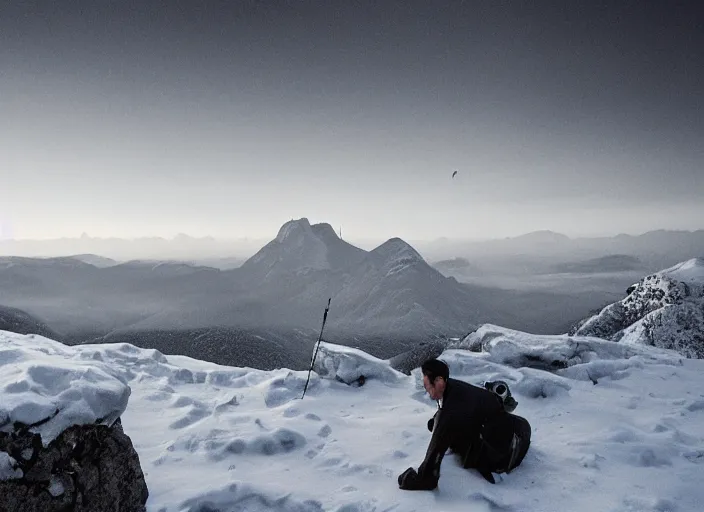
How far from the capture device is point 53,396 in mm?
4535

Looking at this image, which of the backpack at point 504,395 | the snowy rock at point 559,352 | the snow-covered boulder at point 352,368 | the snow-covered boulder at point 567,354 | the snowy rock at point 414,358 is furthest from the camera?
the snowy rock at point 414,358

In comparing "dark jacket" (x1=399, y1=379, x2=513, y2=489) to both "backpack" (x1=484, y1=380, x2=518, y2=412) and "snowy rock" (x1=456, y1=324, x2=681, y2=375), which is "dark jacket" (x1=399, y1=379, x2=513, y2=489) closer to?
"backpack" (x1=484, y1=380, x2=518, y2=412)

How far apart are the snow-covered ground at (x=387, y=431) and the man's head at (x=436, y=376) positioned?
1.12m

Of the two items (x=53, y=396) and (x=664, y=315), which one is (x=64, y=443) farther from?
(x=664, y=315)

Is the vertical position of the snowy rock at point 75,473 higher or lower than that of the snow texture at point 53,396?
lower

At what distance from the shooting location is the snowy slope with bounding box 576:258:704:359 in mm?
16109

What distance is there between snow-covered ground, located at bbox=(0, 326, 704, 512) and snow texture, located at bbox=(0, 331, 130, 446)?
0.10 meters

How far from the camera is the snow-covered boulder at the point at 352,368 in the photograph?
1045 centimetres

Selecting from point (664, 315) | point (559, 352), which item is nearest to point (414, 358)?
point (559, 352)

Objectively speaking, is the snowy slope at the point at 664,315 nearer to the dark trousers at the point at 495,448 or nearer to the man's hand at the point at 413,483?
the dark trousers at the point at 495,448

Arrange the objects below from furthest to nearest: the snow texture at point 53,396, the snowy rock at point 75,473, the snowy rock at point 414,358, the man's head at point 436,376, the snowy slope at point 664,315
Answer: the snowy slope at point 664,315 < the snowy rock at point 414,358 < the man's head at point 436,376 < the snow texture at point 53,396 < the snowy rock at point 75,473

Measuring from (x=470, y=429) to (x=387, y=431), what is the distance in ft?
7.76

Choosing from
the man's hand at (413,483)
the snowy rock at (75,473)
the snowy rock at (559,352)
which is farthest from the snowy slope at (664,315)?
the snowy rock at (75,473)

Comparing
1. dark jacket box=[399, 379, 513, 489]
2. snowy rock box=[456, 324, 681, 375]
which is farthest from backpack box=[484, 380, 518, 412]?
snowy rock box=[456, 324, 681, 375]
